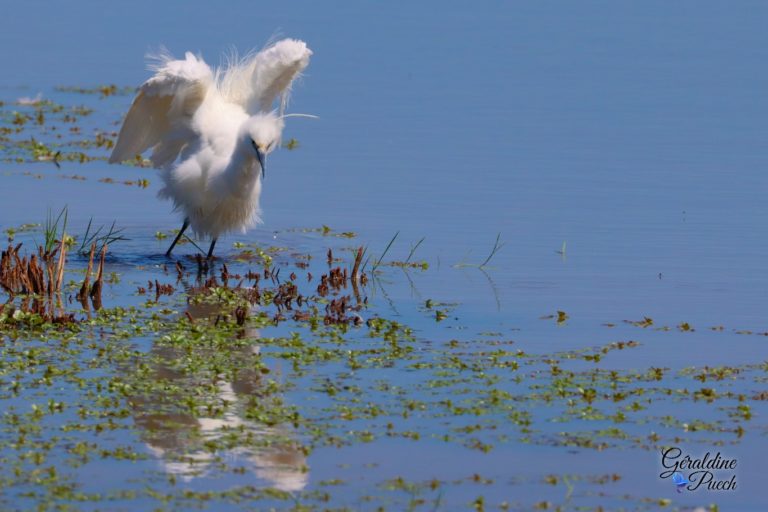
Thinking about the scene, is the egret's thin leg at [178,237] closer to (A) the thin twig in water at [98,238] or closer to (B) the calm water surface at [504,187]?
(B) the calm water surface at [504,187]

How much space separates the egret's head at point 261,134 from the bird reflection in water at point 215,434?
306 centimetres

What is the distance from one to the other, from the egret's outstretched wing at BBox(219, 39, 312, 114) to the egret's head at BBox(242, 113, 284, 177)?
54 cm

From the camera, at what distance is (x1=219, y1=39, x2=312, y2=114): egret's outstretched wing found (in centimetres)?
1070

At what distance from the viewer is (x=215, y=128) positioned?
10.8m

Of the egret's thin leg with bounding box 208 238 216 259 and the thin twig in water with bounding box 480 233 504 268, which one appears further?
the egret's thin leg with bounding box 208 238 216 259

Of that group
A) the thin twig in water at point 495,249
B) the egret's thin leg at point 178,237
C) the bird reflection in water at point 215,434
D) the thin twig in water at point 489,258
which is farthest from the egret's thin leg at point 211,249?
the bird reflection in water at point 215,434

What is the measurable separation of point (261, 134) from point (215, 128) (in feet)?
2.08

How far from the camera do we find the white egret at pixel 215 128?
412 inches

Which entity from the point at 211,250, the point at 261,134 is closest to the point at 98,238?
the point at 211,250

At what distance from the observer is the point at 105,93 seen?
693 inches
